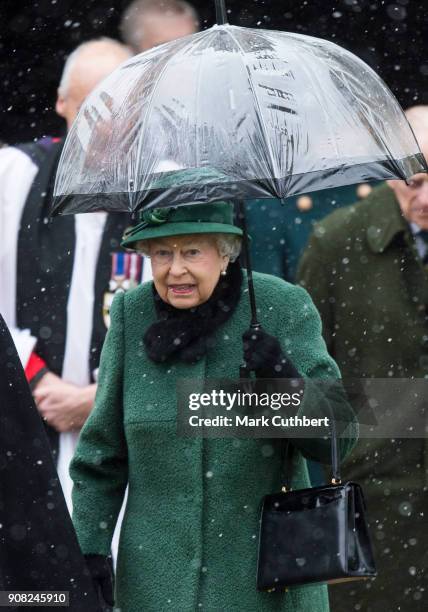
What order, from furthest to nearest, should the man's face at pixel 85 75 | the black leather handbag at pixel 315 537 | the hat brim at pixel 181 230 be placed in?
the man's face at pixel 85 75, the hat brim at pixel 181 230, the black leather handbag at pixel 315 537

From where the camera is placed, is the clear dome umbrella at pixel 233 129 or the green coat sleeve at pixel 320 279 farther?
the green coat sleeve at pixel 320 279

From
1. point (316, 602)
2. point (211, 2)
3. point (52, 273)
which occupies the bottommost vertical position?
point (316, 602)

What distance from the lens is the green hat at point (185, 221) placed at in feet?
14.4

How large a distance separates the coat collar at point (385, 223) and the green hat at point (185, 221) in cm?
193

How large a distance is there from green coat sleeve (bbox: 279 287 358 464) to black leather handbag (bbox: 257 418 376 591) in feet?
0.22

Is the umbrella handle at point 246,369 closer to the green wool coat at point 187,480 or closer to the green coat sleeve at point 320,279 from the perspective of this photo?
the green wool coat at point 187,480

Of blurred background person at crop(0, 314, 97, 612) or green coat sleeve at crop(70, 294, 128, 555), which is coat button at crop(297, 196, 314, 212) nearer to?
green coat sleeve at crop(70, 294, 128, 555)

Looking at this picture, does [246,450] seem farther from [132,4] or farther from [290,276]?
[132,4]

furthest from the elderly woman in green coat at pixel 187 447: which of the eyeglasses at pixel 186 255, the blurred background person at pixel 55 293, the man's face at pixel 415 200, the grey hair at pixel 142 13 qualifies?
the grey hair at pixel 142 13

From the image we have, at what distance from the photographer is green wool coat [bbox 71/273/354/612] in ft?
14.4

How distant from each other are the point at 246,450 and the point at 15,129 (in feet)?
13.2

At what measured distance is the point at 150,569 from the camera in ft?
14.6

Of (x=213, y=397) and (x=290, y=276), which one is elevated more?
(x=213, y=397)

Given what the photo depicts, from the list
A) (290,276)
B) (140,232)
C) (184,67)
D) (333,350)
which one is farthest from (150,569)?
(290,276)
